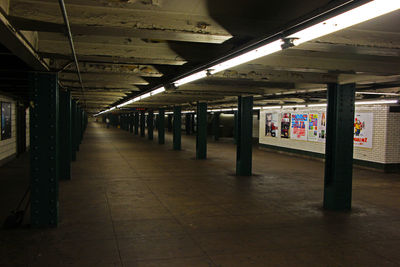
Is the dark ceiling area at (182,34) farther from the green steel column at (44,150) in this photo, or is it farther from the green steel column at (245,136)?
the green steel column at (245,136)

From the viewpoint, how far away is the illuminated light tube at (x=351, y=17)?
7.87 ft

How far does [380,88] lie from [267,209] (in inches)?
200

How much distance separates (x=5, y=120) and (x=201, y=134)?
8.86 meters

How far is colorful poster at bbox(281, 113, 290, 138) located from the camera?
1962 cm

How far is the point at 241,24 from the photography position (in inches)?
165

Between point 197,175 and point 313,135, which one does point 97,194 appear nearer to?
point 197,175

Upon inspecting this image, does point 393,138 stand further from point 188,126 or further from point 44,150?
point 188,126

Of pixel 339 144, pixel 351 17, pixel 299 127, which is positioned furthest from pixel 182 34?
pixel 299 127

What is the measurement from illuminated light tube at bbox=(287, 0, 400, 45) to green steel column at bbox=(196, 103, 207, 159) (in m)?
14.0

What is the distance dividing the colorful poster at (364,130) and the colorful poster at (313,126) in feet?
7.69

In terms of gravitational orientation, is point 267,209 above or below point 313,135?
below

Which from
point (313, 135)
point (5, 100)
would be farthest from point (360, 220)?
point (5, 100)

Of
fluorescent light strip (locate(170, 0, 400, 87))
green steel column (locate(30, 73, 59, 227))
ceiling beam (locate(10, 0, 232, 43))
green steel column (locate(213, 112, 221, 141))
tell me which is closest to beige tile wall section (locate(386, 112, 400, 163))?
fluorescent light strip (locate(170, 0, 400, 87))

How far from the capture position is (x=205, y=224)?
6.64 m
